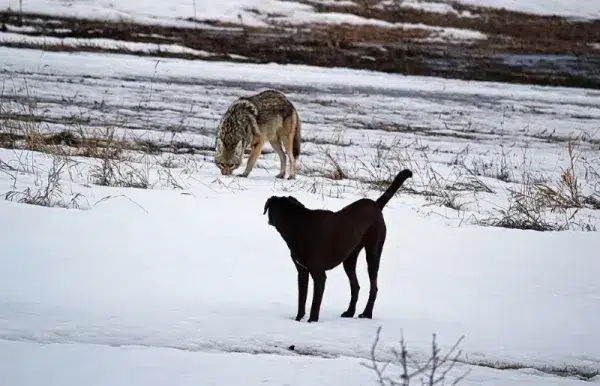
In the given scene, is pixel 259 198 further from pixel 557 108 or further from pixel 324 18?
pixel 324 18

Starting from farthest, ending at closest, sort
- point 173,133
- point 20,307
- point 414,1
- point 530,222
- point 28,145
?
point 414,1
point 173,133
point 28,145
point 530,222
point 20,307

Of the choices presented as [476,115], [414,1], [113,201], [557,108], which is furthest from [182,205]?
[414,1]

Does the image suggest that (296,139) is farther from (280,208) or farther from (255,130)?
(280,208)

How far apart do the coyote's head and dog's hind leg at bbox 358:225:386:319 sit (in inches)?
276

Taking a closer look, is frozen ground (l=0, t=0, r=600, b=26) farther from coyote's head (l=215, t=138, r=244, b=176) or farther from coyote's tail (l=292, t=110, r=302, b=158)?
coyote's head (l=215, t=138, r=244, b=176)

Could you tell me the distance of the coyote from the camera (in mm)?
13250

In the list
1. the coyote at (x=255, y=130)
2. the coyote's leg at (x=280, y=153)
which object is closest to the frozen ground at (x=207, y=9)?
the coyote's leg at (x=280, y=153)

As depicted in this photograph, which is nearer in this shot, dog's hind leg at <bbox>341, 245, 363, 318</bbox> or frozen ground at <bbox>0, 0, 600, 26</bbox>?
dog's hind leg at <bbox>341, 245, 363, 318</bbox>

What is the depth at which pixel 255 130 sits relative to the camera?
13.5 m

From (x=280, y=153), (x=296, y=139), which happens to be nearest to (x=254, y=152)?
(x=280, y=153)

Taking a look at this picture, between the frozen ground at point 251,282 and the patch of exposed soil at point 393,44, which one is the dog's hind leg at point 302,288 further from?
the patch of exposed soil at point 393,44

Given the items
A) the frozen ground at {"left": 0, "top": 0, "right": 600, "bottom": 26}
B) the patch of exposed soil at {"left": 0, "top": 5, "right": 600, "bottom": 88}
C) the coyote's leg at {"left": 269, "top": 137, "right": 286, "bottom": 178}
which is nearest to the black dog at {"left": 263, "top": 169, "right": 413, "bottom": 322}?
the coyote's leg at {"left": 269, "top": 137, "right": 286, "bottom": 178}

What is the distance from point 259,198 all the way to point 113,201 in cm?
193

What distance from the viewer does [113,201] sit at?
356 inches
